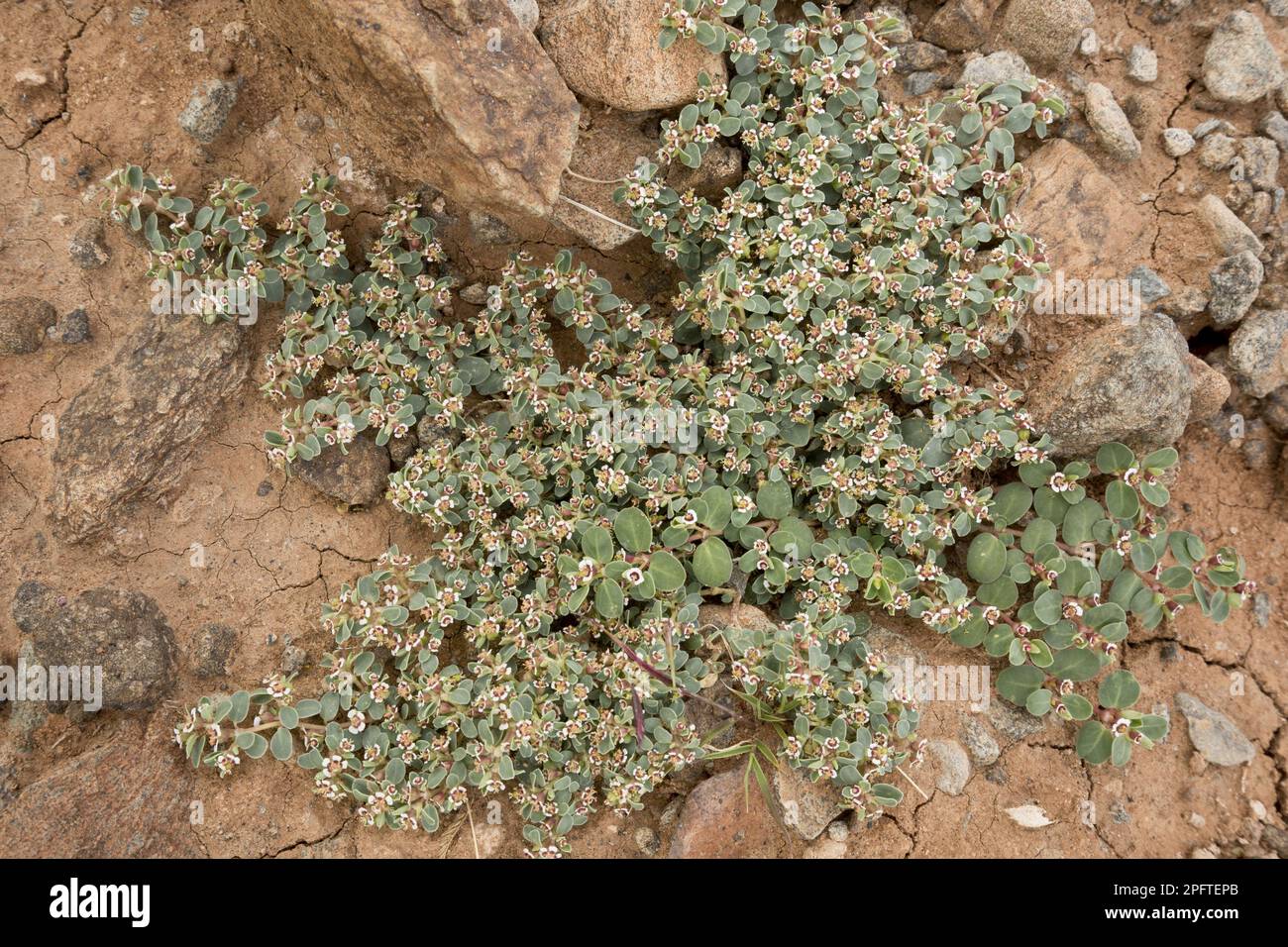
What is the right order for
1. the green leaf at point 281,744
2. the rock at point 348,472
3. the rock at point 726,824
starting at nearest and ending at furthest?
the green leaf at point 281,744
the rock at point 726,824
the rock at point 348,472

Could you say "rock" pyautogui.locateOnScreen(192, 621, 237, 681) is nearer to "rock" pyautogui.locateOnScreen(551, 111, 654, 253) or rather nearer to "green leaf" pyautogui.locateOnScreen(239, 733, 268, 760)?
"green leaf" pyautogui.locateOnScreen(239, 733, 268, 760)

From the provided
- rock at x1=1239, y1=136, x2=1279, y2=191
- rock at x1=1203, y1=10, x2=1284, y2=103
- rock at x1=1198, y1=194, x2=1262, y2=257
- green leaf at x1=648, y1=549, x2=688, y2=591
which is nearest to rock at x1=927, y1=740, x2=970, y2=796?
green leaf at x1=648, y1=549, x2=688, y2=591

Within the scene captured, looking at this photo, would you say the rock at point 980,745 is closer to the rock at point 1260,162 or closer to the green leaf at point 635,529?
the green leaf at point 635,529

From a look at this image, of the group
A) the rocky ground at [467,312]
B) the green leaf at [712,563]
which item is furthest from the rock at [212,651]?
the green leaf at [712,563]

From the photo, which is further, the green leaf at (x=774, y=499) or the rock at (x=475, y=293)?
the rock at (x=475, y=293)

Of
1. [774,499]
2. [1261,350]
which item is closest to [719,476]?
[774,499]

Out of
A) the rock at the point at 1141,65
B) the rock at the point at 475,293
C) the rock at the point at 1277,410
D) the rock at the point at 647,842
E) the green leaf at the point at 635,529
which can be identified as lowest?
the rock at the point at 647,842
